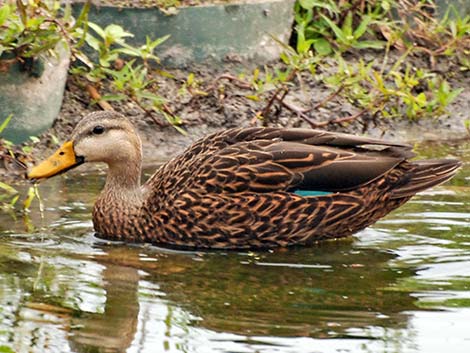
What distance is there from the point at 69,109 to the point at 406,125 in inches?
108

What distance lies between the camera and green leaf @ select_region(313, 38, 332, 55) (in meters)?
11.2

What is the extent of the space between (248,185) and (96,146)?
963 millimetres

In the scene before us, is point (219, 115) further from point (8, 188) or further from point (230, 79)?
point (8, 188)

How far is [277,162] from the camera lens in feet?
26.0

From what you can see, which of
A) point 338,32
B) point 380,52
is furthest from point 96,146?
point 380,52

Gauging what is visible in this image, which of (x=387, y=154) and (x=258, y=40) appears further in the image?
(x=258, y=40)

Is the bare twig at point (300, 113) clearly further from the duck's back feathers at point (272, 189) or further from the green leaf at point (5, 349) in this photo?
the green leaf at point (5, 349)

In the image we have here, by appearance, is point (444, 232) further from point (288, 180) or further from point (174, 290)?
point (174, 290)

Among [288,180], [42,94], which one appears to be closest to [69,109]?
[42,94]

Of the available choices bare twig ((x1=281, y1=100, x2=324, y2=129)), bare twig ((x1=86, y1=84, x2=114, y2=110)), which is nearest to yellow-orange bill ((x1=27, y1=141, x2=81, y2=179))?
bare twig ((x1=86, y1=84, x2=114, y2=110))

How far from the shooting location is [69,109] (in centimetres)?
1002

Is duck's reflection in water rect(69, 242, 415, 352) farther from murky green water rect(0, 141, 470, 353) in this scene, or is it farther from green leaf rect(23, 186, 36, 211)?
green leaf rect(23, 186, 36, 211)

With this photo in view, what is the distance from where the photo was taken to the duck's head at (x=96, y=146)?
8.08m

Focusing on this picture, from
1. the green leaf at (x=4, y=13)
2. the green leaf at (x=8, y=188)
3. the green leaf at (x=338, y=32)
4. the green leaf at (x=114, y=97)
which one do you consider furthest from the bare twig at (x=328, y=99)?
the green leaf at (x=8, y=188)
